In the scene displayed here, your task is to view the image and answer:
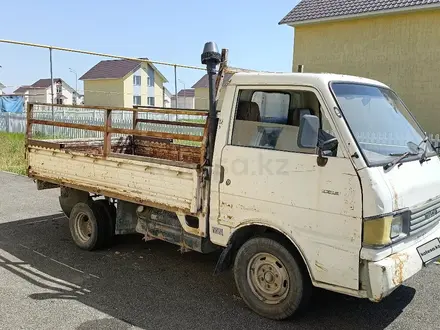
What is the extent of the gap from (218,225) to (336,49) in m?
13.0

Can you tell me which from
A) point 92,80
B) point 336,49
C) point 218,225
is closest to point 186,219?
point 218,225

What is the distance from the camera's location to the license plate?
3.47m

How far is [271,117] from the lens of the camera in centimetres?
382

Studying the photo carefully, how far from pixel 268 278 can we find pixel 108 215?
8.41 ft

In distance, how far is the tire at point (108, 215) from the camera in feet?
17.9

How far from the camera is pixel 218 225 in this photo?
4.01 meters

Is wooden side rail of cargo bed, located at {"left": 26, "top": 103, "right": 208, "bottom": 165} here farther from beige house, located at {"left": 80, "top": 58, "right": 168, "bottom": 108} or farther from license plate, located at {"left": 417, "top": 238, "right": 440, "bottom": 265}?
beige house, located at {"left": 80, "top": 58, "right": 168, "bottom": 108}

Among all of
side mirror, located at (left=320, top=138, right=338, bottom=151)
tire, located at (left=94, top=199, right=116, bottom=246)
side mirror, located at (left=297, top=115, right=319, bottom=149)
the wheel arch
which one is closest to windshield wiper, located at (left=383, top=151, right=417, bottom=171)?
side mirror, located at (left=320, top=138, right=338, bottom=151)

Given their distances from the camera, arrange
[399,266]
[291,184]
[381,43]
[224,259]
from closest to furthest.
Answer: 1. [399,266]
2. [291,184]
3. [224,259]
4. [381,43]

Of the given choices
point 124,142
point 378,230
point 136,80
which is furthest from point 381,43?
point 136,80

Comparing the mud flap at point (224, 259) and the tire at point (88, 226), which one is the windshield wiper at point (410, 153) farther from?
the tire at point (88, 226)

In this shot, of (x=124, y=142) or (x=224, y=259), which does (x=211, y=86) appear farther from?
(x=124, y=142)

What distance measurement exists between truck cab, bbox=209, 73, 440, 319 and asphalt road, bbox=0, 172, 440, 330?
427 mm

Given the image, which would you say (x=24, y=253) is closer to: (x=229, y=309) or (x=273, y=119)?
(x=229, y=309)
